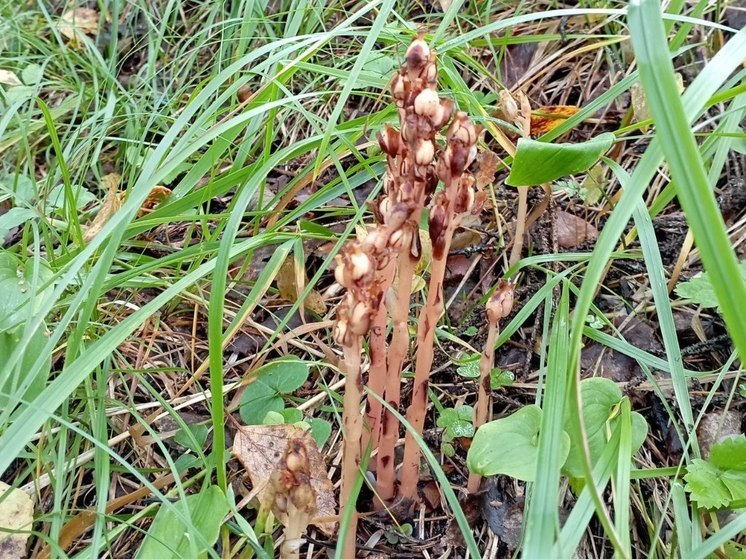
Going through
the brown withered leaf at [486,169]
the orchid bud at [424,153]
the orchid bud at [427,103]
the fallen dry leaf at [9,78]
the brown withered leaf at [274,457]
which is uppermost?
the orchid bud at [427,103]

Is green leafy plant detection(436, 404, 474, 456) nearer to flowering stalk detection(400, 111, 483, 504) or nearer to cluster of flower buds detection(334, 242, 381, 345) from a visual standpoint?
flowering stalk detection(400, 111, 483, 504)

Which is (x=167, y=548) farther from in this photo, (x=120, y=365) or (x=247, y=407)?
(x=120, y=365)

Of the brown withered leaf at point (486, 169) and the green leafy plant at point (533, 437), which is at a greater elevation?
the brown withered leaf at point (486, 169)

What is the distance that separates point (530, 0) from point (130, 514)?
2.39m

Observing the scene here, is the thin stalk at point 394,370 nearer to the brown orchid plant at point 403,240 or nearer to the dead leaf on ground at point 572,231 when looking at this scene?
the brown orchid plant at point 403,240

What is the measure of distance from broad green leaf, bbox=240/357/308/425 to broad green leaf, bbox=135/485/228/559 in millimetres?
331

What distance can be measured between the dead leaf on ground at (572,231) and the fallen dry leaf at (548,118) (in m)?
0.28

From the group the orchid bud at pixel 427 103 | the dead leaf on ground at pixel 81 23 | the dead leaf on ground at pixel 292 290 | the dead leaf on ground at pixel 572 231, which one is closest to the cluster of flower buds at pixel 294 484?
the orchid bud at pixel 427 103

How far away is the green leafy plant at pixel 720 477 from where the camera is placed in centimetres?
133

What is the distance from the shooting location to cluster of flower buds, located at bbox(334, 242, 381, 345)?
1.04 meters

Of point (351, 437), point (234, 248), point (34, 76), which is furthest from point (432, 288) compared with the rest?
point (34, 76)

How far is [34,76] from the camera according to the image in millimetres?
2693

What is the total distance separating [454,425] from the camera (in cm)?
159

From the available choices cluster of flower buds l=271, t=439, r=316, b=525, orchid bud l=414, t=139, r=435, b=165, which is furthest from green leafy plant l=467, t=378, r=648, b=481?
orchid bud l=414, t=139, r=435, b=165
